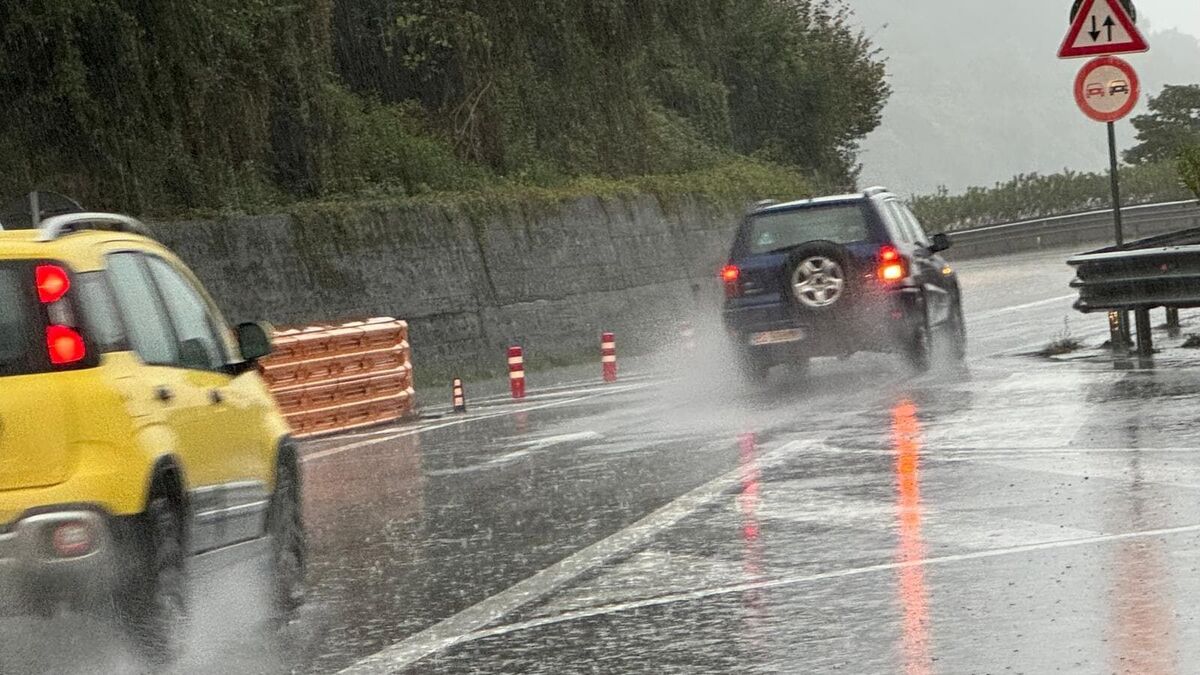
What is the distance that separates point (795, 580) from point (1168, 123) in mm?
61309

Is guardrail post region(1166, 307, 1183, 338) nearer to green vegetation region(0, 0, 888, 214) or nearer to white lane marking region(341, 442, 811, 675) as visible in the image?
white lane marking region(341, 442, 811, 675)

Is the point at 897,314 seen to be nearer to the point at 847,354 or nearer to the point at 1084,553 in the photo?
the point at 847,354

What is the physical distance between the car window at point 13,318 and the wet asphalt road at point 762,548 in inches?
37.9

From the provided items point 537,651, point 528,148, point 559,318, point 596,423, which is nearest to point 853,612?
point 537,651

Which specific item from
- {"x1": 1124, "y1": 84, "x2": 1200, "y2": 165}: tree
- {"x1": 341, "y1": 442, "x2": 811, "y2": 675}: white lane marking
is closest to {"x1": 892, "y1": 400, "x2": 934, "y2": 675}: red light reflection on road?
{"x1": 341, "y1": 442, "x2": 811, "y2": 675}: white lane marking

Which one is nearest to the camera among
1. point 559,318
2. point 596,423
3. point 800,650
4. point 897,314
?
point 800,650

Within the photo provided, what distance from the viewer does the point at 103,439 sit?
760 centimetres

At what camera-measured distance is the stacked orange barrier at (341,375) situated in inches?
846

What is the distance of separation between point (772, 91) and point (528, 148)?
20238 mm

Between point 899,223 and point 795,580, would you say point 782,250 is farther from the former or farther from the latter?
point 795,580

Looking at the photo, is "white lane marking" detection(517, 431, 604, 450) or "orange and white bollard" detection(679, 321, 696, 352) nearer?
"white lane marking" detection(517, 431, 604, 450)

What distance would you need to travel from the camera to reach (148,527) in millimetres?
A: 7715

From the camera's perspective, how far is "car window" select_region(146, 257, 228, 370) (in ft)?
29.5

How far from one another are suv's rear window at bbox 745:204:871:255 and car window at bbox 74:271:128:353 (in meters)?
12.9
